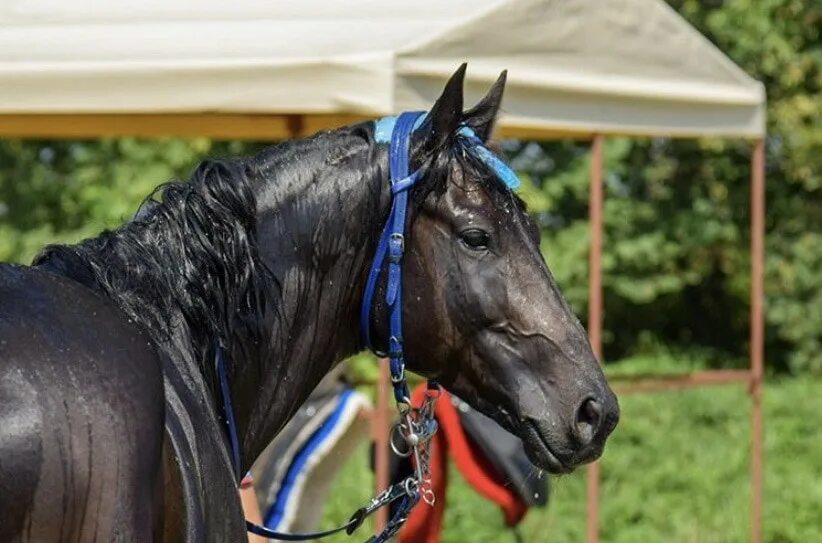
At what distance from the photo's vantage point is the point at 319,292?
9.11 ft

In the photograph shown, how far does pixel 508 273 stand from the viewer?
2.73 m

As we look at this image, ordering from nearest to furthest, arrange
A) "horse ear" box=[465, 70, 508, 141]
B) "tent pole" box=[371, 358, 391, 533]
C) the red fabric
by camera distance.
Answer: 1. "horse ear" box=[465, 70, 508, 141]
2. "tent pole" box=[371, 358, 391, 533]
3. the red fabric

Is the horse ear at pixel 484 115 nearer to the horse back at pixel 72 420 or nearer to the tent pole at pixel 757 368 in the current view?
the horse back at pixel 72 420

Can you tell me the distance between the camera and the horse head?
2719 mm

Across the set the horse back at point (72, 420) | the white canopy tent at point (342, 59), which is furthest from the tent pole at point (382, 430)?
the horse back at point (72, 420)

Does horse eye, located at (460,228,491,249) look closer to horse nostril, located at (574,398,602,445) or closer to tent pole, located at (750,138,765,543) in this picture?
horse nostril, located at (574,398,602,445)

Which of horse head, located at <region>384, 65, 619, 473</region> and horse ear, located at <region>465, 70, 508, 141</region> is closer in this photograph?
horse head, located at <region>384, 65, 619, 473</region>

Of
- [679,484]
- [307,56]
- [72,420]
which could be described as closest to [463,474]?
[307,56]

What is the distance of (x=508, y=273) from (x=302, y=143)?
0.44 m

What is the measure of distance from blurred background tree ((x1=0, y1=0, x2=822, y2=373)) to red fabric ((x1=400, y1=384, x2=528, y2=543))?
658 cm

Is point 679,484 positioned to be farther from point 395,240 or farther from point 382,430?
point 395,240

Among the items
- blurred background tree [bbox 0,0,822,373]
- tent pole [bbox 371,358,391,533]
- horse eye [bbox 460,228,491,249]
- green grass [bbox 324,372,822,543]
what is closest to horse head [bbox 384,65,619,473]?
horse eye [bbox 460,228,491,249]

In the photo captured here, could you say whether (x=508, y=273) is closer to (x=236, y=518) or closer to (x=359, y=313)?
(x=359, y=313)

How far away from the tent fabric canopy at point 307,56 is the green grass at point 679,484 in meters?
3.33
